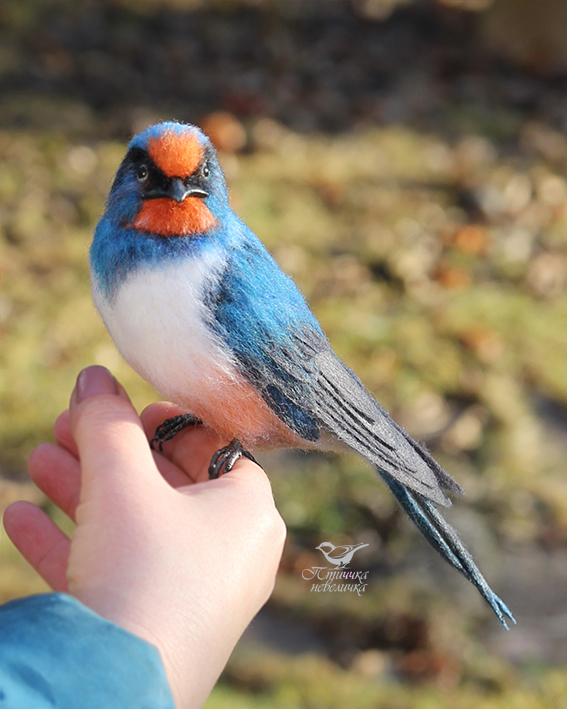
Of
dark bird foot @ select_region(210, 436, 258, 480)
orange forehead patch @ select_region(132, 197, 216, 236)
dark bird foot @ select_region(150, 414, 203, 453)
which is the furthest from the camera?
dark bird foot @ select_region(150, 414, 203, 453)

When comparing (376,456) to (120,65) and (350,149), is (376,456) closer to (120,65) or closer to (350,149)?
(350,149)

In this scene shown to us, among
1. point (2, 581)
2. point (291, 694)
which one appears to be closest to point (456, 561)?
point (291, 694)

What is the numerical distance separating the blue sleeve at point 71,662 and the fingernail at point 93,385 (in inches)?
21.7

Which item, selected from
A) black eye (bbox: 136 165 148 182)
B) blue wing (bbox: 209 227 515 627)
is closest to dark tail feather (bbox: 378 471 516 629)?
blue wing (bbox: 209 227 515 627)

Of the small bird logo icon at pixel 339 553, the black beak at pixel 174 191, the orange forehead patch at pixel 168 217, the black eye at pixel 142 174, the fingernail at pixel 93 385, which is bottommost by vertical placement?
the small bird logo icon at pixel 339 553

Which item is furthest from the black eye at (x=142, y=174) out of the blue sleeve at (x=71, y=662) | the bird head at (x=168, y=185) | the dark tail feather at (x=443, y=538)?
the dark tail feather at (x=443, y=538)

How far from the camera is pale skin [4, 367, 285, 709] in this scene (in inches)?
55.8

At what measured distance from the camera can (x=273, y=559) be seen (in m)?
1.77

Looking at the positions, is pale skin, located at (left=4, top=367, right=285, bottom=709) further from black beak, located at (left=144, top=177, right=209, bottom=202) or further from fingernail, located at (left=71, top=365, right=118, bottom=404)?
black beak, located at (left=144, top=177, right=209, bottom=202)

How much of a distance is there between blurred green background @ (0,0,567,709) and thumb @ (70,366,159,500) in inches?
58.5

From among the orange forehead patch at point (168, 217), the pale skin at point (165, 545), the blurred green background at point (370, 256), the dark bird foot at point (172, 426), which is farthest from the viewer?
the blurred green background at point (370, 256)

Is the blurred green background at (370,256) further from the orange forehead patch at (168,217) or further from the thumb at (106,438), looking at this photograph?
the orange forehead patch at (168,217)

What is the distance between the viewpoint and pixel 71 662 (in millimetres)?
1188

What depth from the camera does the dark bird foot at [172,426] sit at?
81.2 inches
